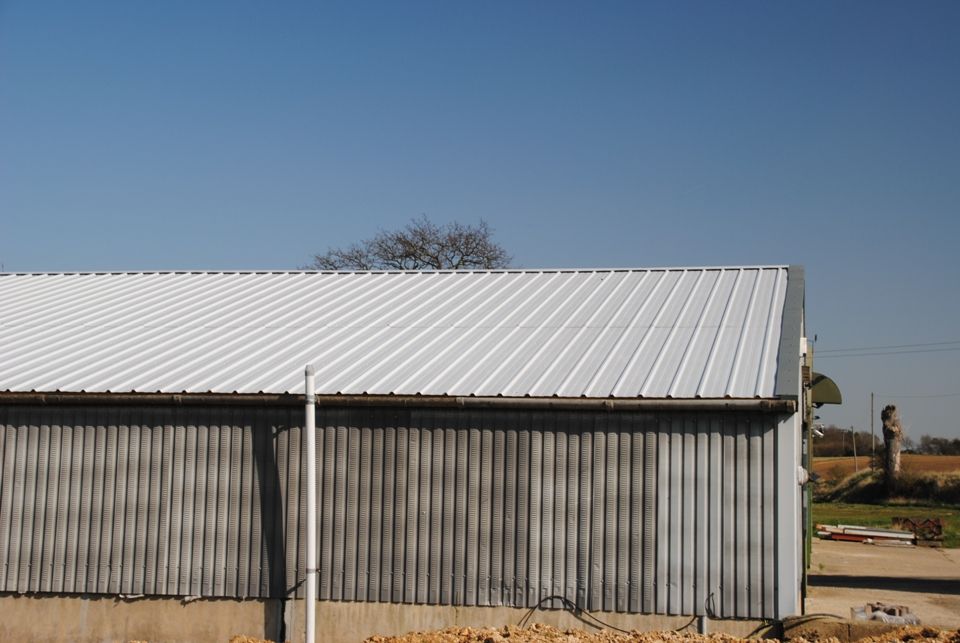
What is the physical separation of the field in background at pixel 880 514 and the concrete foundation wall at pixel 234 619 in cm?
2198

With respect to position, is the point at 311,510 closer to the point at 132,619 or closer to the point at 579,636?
the point at 132,619

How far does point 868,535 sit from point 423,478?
22.2m

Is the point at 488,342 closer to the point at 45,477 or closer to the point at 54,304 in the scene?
the point at 45,477

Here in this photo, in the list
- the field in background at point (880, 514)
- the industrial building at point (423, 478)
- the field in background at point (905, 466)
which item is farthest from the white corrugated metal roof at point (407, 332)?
the field in background at point (905, 466)

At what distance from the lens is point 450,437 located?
14.2 metres

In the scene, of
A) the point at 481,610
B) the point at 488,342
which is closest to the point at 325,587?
the point at 481,610

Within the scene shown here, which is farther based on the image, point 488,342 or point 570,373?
point 488,342

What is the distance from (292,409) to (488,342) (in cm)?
340

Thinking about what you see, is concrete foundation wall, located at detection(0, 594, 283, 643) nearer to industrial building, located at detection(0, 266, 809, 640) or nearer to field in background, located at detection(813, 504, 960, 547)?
industrial building, located at detection(0, 266, 809, 640)

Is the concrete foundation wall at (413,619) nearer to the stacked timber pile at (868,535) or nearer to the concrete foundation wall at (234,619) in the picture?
the concrete foundation wall at (234,619)

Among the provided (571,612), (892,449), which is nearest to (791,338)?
(571,612)

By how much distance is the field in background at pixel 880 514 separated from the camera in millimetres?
36906

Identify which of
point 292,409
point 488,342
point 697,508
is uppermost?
point 488,342

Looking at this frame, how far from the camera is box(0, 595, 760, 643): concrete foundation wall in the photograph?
13.7 metres
